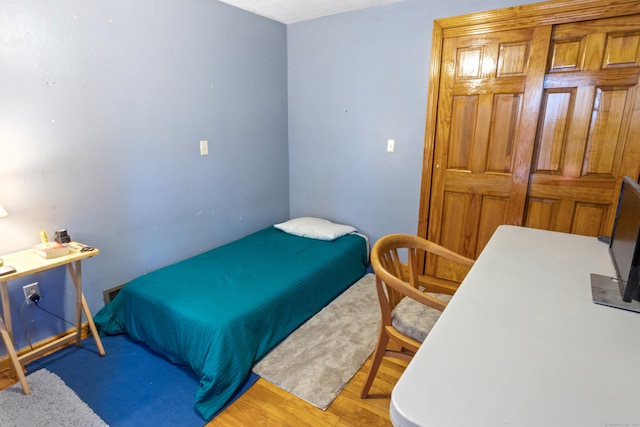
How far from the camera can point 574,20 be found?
2188mm

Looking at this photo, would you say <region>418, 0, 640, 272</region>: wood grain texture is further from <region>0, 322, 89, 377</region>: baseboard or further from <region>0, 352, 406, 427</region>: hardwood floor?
<region>0, 322, 89, 377</region>: baseboard

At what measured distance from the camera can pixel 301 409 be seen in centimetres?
171

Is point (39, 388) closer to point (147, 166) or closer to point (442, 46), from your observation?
point (147, 166)

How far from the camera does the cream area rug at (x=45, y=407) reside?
160 centimetres

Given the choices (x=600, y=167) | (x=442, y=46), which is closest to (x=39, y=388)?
(x=442, y=46)

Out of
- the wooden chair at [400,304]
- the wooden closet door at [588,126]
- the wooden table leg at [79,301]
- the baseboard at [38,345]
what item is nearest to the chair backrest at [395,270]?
the wooden chair at [400,304]

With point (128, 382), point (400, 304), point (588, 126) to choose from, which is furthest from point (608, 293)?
point (128, 382)

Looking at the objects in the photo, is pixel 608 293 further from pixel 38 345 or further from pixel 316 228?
pixel 38 345

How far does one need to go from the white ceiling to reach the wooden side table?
87.0 inches

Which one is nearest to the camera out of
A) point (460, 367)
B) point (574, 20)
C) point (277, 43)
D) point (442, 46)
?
point (460, 367)

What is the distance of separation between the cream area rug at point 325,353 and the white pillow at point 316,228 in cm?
66

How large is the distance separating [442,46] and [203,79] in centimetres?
188

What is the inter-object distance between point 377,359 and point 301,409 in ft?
1.51

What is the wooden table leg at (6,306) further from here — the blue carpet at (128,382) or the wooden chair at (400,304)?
the wooden chair at (400,304)
